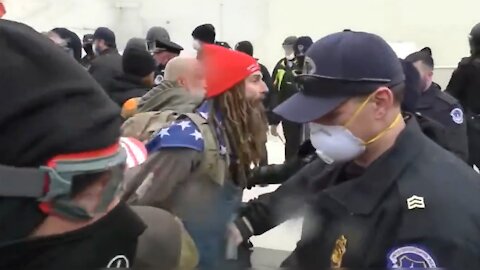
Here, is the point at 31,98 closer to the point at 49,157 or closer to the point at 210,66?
the point at 49,157

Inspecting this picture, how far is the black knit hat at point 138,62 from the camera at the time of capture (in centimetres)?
605

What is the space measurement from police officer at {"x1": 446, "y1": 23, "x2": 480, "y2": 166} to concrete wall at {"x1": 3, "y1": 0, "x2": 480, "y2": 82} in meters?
8.45

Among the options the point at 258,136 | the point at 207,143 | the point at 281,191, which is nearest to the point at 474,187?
the point at 281,191

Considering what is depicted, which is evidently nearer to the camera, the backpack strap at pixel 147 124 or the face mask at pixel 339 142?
the face mask at pixel 339 142

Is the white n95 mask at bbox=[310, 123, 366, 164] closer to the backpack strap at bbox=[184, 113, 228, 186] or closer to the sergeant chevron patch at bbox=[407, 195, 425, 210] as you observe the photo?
the sergeant chevron patch at bbox=[407, 195, 425, 210]

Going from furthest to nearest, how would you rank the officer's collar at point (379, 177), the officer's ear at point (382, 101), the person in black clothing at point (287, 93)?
the person in black clothing at point (287, 93) < the officer's ear at point (382, 101) < the officer's collar at point (379, 177)

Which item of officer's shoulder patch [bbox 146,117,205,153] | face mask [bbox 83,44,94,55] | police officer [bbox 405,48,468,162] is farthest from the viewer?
face mask [bbox 83,44,94,55]

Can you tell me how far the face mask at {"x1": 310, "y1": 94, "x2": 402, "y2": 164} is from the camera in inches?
102

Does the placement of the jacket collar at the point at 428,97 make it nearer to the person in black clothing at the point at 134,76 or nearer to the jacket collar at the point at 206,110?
the person in black clothing at the point at 134,76

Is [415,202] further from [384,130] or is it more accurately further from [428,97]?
[428,97]

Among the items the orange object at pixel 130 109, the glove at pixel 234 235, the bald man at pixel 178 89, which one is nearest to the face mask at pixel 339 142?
the glove at pixel 234 235

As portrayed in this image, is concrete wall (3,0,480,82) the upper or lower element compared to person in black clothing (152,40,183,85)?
lower

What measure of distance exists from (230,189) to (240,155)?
23 cm

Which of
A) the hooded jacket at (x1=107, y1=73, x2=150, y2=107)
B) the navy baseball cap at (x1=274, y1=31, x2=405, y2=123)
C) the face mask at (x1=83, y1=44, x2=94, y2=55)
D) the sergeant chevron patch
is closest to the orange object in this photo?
the hooded jacket at (x1=107, y1=73, x2=150, y2=107)
